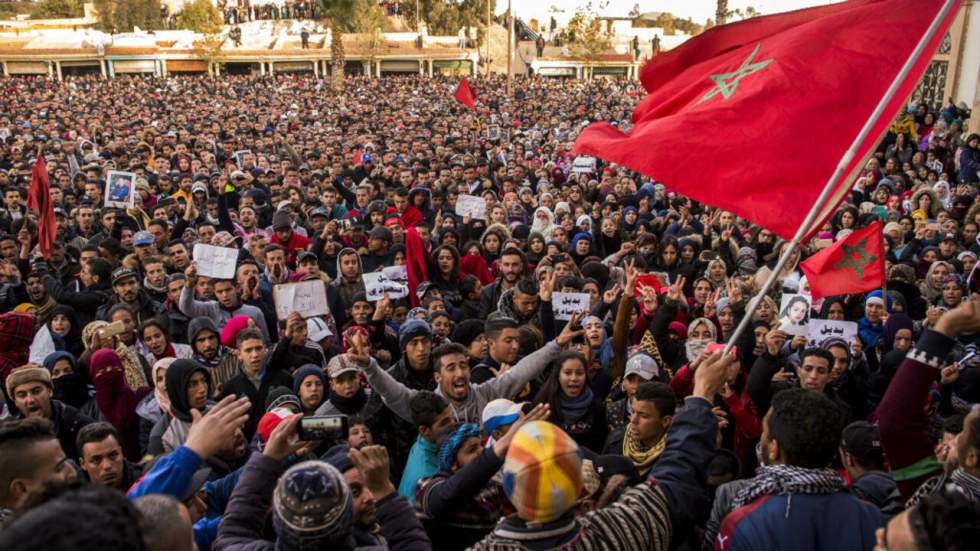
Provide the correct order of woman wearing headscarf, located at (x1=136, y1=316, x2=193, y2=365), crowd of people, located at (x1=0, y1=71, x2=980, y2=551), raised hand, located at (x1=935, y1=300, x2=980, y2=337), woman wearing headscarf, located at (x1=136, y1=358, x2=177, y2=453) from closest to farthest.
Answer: crowd of people, located at (x1=0, y1=71, x2=980, y2=551), raised hand, located at (x1=935, y1=300, x2=980, y2=337), woman wearing headscarf, located at (x1=136, y1=358, x2=177, y2=453), woman wearing headscarf, located at (x1=136, y1=316, x2=193, y2=365)

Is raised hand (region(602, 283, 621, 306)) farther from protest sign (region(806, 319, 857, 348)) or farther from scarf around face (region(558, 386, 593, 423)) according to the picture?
scarf around face (region(558, 386, 593, 423))

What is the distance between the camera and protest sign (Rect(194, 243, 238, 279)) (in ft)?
18.9

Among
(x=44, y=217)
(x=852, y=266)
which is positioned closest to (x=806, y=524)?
(x=852, y=266)

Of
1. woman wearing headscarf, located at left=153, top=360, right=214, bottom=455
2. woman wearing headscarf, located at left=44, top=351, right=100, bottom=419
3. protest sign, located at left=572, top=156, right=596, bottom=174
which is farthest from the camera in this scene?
protest sign, located at left=572, top=156, right=596, bottom=174

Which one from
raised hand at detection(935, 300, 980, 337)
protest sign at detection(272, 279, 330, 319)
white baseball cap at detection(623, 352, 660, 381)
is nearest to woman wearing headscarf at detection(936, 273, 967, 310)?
white baseball cap at detection(623, 352, 660, 381)

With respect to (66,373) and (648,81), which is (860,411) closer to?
(648,81)

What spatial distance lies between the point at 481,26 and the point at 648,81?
63.7 metres

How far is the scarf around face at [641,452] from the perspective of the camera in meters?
→ 3.07

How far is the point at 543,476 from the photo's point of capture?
187 cm

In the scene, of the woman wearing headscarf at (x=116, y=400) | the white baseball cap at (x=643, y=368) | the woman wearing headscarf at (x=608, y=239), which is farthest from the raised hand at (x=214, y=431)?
the woman wearing headscarf at (x=608, y=239)

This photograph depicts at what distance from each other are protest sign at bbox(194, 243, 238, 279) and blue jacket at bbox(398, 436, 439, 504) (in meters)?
3.26

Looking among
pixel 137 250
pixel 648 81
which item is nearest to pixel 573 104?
pixel 137 250

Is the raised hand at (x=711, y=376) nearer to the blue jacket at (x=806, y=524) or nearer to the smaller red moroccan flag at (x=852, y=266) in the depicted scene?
the blue jacket at (x=806, y=524)

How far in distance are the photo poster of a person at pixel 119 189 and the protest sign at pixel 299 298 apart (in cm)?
440
